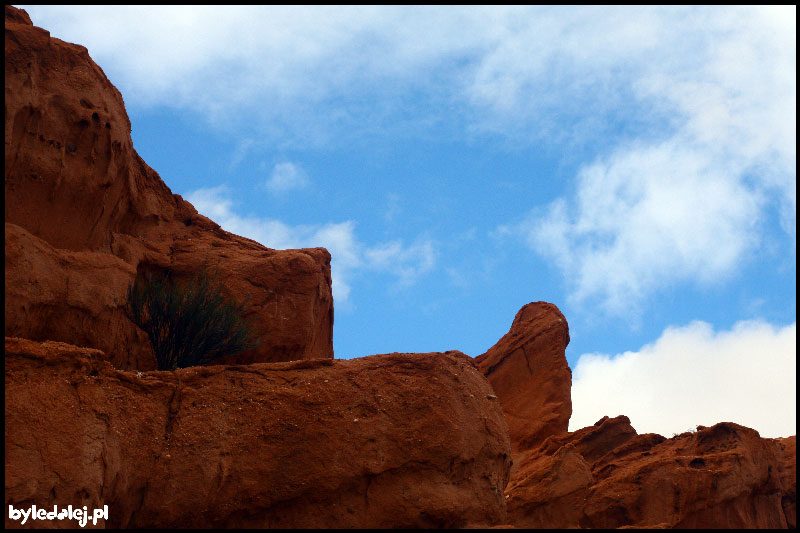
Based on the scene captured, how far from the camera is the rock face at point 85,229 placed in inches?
505

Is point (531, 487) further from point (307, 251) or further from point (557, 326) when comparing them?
point (557, 326)

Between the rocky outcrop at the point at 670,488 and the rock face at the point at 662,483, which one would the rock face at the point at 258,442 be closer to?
the rocky outcrop at the point at 670,488

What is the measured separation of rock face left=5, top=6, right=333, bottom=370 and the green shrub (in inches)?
13.4

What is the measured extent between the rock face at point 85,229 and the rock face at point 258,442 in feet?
9.72

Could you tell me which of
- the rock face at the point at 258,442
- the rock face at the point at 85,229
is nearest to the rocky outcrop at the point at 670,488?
the rock face at the point at 85,229

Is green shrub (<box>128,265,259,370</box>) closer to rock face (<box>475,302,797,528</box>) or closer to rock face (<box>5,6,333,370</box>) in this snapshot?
rock face (<box>5,6,333,370</box>)

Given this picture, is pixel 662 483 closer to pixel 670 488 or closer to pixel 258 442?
pixel 670 488

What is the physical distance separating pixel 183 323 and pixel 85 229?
8.64ft

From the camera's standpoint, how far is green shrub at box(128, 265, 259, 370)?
1517 cm

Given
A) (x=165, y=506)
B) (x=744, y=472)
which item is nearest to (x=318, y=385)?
(x=165, y=506)

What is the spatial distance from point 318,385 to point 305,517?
196 cm

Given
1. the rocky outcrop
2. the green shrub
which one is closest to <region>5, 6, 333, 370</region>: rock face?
the green shrub

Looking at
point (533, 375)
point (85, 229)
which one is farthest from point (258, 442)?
point (533, 375)

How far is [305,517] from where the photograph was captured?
1072 cm
